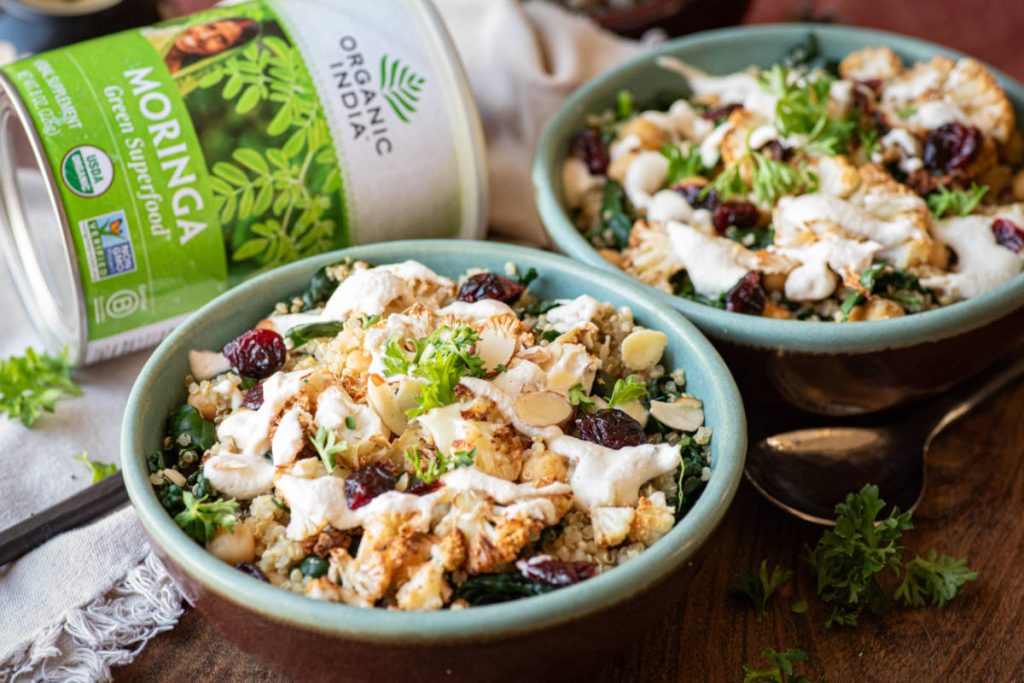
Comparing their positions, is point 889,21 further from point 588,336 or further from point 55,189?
point 55,189

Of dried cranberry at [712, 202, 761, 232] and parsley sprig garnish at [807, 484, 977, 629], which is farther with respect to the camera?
dried cranberry at [712, 202, 761, 232]

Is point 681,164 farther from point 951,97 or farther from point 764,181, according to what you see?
point 951,97

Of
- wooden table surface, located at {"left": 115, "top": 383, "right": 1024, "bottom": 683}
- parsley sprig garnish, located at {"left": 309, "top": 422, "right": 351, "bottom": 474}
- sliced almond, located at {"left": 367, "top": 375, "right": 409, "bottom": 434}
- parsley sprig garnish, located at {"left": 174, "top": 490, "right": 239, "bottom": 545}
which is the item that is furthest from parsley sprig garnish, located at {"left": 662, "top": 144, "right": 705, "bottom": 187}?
parsley sprig garnish, located at {"left": 174, "top": 490, "right": 239, "bottom": 545}

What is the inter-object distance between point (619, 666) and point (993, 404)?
0.96 m

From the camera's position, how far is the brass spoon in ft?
5.82

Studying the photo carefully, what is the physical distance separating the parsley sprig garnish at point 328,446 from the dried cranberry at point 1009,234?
46.9 inches

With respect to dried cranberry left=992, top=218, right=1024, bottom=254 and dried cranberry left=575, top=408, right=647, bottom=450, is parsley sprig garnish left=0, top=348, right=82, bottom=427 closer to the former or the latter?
dried cranberry left=575, top=408, right=647, bottom=450

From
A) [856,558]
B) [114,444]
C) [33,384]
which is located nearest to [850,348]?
[856,558]

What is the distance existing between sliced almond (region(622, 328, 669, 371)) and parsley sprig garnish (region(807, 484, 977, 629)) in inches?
14.4

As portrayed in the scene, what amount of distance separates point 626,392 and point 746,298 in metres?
0.35

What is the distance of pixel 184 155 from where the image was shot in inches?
72.9

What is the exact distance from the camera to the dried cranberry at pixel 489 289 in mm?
1670

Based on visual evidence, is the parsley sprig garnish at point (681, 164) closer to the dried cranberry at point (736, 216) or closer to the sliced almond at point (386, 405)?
the dried cranberry at point (736, 216)

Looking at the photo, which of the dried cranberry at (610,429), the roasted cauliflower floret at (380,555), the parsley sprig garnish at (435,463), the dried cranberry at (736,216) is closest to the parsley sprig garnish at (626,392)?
the dried cranberry at (610,429)
